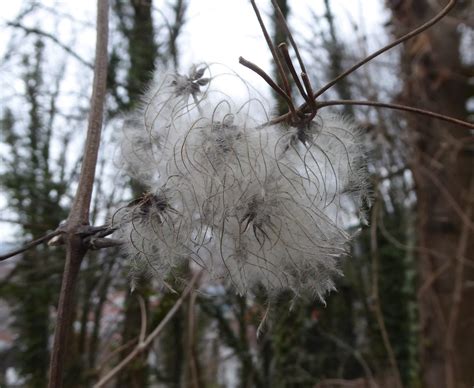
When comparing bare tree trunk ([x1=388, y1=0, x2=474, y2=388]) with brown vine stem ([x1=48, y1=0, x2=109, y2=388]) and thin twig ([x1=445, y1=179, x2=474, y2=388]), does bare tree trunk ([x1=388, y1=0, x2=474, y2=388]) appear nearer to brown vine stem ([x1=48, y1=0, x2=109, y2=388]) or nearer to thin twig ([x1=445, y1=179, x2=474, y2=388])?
thin twig ([x1=445, y1=179, x2=474, y2=388])

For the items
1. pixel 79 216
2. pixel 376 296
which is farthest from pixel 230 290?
pixel 79 216

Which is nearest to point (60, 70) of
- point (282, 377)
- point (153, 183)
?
point (282, 377)

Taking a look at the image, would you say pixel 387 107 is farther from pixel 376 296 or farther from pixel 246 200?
pixel 376 296

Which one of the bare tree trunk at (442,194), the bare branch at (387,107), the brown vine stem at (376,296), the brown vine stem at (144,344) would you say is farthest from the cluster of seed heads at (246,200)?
the bare tree trunk at (442,194)

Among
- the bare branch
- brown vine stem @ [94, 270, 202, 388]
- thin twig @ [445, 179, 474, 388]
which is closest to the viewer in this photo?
the bare branch

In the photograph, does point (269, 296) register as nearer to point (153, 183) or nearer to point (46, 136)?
point (153, 183)

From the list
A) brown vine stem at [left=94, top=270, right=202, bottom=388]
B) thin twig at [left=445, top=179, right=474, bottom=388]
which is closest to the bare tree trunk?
thin twig at [left=445, top=179, right=474, bottom=388]
